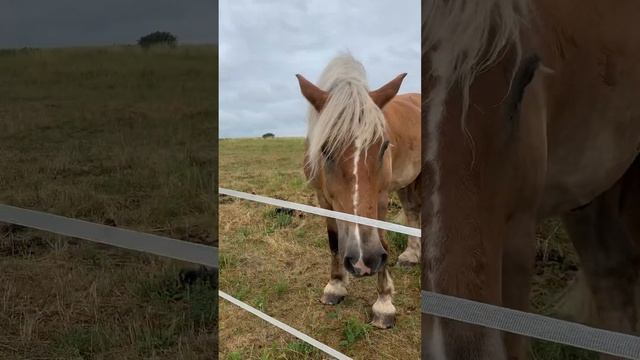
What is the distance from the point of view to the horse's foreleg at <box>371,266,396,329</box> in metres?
1.21

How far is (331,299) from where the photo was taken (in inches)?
54.0

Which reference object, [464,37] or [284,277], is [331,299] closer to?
Result: [284,277]

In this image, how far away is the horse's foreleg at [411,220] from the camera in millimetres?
1134

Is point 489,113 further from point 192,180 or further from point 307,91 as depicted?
point 192,180

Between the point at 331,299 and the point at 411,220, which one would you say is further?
the point at 331,299

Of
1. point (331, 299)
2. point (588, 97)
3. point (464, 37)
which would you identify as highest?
point (464, 37)

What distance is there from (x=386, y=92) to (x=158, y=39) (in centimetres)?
118

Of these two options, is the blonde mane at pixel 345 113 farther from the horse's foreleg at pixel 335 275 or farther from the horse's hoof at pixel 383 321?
the horse's hoof at pixel 383 321

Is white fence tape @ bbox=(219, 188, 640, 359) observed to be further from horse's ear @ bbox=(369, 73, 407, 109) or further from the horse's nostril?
horse's ear @ bbox=(369, 73, 407, 109)

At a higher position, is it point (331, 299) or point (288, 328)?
point (331, 299)

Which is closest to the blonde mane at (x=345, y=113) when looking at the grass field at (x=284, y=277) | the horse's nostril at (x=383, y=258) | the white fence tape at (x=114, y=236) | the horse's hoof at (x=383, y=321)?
the grass field at (x=284, y=277)

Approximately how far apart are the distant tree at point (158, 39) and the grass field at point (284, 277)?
0.61m

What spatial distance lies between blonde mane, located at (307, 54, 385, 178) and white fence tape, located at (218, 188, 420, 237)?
5.4 inches

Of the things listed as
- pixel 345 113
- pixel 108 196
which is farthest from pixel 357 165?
pixel 108 196
